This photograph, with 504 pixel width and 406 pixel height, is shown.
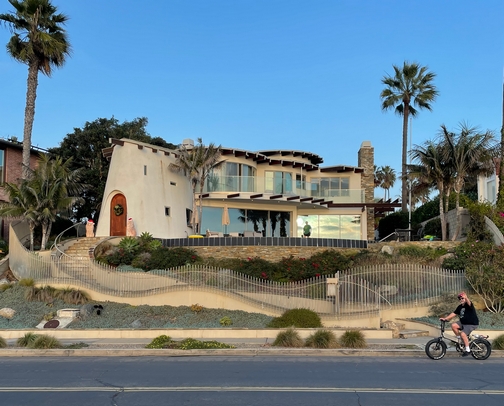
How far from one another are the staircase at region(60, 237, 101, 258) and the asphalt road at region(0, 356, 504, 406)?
12.1 m

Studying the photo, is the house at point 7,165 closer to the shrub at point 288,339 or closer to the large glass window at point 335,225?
the large glass window at point 335,225

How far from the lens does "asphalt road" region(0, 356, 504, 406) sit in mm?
7895

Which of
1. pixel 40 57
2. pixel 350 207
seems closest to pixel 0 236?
pixel 40 57

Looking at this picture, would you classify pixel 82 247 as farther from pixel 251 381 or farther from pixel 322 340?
pixel 251 381

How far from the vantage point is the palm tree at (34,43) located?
2869cm

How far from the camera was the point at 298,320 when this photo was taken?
1667 centimetres

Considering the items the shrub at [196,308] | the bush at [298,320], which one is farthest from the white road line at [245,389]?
the shrub at [196,308]

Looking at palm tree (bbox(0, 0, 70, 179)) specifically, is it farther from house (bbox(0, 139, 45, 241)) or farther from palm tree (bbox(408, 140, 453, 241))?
palm tree (bbox(408, 140, 453, 241))

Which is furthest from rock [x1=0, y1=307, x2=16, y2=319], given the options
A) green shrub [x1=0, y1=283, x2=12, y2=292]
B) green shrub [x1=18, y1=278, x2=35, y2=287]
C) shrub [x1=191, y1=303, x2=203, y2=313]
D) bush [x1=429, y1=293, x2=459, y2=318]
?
bush [x1=429, y1=293, x2=459, y2=318]

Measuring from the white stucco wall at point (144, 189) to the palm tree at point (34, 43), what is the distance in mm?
4673

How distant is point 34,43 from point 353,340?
2418cm

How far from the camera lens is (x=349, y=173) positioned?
1491 inches

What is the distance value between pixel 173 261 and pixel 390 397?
15839 mm

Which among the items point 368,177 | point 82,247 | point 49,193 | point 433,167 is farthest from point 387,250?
point 49,193
